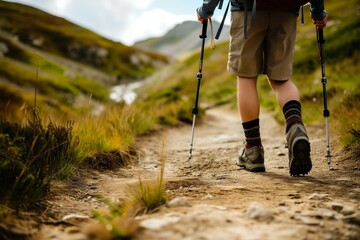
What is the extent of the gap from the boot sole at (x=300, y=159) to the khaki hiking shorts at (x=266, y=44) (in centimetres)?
78

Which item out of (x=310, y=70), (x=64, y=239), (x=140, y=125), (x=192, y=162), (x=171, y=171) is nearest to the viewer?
(x=64, y=239)

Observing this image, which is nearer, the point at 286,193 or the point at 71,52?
the point at 286,193

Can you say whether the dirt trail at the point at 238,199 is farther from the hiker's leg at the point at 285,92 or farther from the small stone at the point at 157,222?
the hiker's leg at the point at 285,92

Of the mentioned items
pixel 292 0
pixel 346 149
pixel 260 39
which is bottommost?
pixel 346 149

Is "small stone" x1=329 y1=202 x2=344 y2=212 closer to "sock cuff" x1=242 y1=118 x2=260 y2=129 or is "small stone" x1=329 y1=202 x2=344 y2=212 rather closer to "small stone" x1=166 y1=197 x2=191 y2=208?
"small stone" x1=166 y1=197 x2=191 y2=208

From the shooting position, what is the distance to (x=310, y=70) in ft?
Answer: 46.9

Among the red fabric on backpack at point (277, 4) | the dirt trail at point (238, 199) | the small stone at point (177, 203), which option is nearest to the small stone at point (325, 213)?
the dirt trail at point (238, 199)

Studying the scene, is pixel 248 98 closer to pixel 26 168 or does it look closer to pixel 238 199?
pixel 238 199

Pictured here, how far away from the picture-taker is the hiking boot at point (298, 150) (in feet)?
10.9

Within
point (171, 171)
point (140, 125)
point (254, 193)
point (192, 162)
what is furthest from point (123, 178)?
point (140, 125)

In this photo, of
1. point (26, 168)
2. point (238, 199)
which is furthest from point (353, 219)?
point (26, 168)

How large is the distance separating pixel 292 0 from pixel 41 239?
306 cm

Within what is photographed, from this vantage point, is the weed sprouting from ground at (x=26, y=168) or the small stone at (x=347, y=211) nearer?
the small stone at (x=347, y=211)

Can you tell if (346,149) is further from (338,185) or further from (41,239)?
(41,239)
